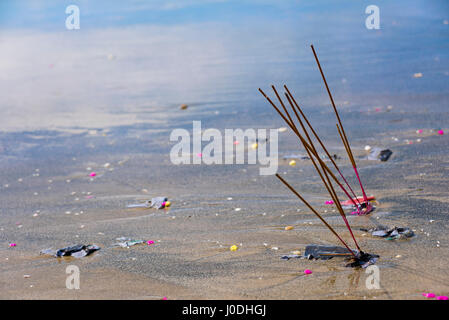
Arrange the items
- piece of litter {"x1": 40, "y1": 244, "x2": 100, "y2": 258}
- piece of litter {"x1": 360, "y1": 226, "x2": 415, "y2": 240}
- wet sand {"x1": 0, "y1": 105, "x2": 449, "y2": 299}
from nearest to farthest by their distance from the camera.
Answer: wet sand {"x1": 0, "y1": 105, "x2": 449, "y2": 299} < piece of litter {"x1": 360, "y1": 226, "x2": 415, "y2": 240} < piece of litter {"x1": 40, "y1": 244, "x2": 100, "y2": 258}

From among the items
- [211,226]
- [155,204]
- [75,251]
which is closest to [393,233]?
[211,226]

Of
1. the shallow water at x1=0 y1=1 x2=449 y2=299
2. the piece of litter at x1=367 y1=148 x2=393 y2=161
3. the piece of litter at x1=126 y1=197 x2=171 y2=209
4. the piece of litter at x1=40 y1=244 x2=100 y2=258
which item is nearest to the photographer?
the shallow water at x1=0 y1=1 x2=449 y2=299

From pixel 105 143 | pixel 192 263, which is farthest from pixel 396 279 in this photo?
pixel 105 143

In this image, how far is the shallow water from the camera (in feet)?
Answer: 8.43

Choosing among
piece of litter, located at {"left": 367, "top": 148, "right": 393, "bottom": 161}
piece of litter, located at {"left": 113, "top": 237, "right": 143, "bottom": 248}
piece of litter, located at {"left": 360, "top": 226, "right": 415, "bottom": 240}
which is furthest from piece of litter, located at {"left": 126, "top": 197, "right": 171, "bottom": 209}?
piece of litter, located at {"left": 367, "top": 148, "right": 393, "bottom": 161}

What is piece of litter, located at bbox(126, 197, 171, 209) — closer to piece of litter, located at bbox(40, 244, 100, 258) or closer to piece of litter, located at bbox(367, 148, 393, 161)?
piece of litter, located at bbox(40, 244, 100, 258)

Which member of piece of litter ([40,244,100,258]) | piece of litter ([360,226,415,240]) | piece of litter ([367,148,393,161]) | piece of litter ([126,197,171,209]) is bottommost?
piece of litter ([40,244,100,258])

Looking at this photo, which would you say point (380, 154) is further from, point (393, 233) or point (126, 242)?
point (126, 242)

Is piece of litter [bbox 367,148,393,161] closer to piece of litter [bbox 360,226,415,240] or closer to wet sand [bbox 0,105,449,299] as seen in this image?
wet sand [bbox 0,105,449,299]

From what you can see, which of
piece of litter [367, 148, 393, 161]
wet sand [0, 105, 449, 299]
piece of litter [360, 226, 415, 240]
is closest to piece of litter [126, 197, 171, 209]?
wet sand [0, 105, 449, 299]

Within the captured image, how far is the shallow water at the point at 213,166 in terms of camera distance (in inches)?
101

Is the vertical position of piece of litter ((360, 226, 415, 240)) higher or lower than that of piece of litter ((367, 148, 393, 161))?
lower

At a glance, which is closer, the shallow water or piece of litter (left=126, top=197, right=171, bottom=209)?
the shallow water

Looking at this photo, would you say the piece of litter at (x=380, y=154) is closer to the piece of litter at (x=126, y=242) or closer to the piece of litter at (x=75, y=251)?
the piece of litter at (x=126, y=242)
